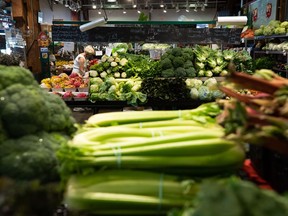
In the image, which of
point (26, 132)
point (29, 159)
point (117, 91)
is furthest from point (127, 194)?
point (117, 91)

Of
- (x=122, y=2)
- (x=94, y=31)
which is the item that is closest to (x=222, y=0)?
(x=122, y=2)

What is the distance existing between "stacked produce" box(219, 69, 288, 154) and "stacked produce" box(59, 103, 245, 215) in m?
0.08

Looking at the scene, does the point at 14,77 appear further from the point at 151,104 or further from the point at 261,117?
the point at 151,104

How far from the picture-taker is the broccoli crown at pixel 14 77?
1.60 meters

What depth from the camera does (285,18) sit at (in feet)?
29.1

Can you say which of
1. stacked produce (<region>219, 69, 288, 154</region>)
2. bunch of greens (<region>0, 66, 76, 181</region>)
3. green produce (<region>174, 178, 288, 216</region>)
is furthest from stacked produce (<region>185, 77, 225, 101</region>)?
green produce (<region>174, 178, 288, 216</region>)

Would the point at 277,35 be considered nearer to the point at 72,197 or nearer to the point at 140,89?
the point at 140,89

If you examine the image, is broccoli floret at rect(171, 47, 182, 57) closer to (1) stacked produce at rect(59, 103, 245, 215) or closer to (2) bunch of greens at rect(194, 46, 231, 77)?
(2) bunch of greens at rect(194, 46, 231, 77)

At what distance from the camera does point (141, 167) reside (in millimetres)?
1377

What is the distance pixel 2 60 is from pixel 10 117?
5.20 meters

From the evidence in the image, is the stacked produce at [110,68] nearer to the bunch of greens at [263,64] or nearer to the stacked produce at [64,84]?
the stacked produce at [64,84]

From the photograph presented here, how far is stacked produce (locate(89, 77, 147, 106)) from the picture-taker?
4516mm

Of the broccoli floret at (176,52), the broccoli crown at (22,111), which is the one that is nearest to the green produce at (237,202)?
the broccoli crown at (22,111)

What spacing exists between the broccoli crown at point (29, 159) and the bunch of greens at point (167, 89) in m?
3.09
